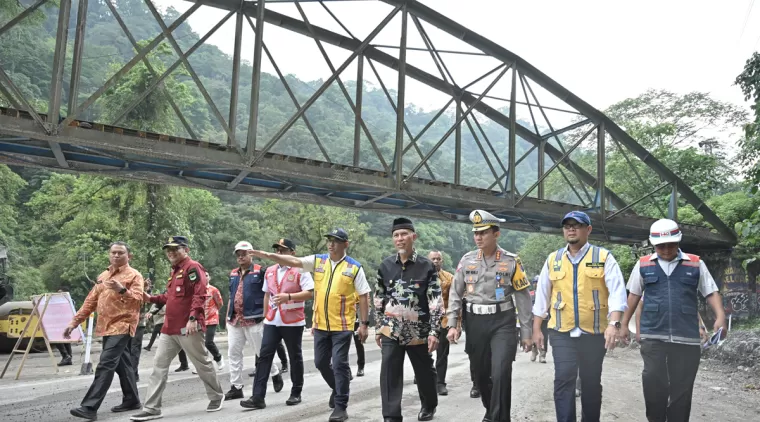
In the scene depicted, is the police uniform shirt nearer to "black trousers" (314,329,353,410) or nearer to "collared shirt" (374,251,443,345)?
"collared shirt" (374,251,443,345)

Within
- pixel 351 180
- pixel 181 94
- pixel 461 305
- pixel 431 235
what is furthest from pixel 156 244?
pixel 431 235

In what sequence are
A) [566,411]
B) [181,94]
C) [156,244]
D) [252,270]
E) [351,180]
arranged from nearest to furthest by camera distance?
[566,411]
[252,270]
[351,180]
[156,244]
[181,94]

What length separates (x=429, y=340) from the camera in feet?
18.5

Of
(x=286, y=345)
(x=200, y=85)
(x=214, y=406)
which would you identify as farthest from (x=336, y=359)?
(x=200, y=85)

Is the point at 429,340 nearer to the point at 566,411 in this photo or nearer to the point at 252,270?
the point at 566,411

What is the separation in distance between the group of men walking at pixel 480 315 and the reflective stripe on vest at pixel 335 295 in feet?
0.03

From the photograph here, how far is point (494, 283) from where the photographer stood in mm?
5613

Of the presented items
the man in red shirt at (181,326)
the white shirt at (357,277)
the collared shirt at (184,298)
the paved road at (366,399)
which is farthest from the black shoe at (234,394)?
the white shirt at (357,277)

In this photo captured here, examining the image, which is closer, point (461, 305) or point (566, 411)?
point (566, 411)

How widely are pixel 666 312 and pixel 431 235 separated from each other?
56714 mm

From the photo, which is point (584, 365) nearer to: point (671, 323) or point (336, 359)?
point (671, 323)

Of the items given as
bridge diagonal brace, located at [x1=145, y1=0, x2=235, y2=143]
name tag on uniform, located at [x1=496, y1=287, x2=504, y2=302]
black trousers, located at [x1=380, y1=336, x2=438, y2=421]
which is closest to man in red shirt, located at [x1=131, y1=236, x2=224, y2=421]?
black trousers, located at [x1=380, y1=336, x2=438, y2=421]

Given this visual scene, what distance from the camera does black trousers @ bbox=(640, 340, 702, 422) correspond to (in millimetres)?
5617

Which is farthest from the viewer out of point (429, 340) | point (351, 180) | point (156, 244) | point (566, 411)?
point (156, 244)
